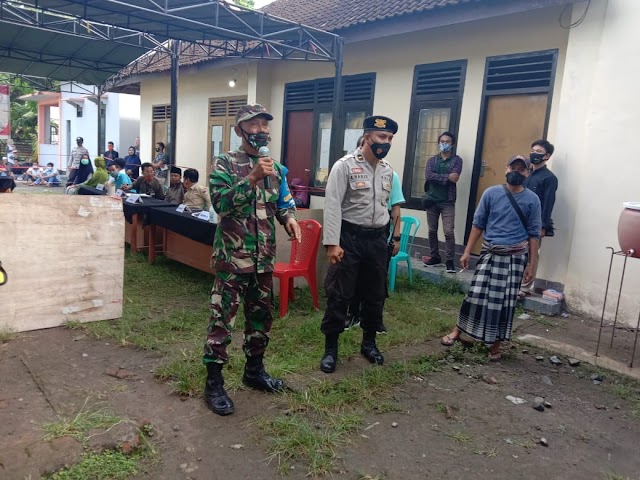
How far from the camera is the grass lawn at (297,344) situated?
2990mm

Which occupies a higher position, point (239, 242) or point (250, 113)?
point (250, 113)

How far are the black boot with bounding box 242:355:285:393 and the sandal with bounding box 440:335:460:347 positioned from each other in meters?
1.77

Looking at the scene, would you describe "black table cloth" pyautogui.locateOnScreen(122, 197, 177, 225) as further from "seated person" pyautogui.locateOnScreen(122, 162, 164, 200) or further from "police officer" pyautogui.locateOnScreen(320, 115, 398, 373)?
"police officer" pyautogui.locateOnScreen(320, 115, 398, 373)

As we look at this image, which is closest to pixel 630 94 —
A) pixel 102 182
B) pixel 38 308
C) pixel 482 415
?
pixel 482 415

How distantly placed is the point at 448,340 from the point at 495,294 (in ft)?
2.11

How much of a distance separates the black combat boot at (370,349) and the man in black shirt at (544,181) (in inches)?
91.0

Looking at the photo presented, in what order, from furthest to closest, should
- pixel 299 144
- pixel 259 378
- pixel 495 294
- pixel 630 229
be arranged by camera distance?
pixel 299 144 < pixel 495 294 < pixel 630 229 < pixel 259 378

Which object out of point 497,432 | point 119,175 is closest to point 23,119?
point 119,175

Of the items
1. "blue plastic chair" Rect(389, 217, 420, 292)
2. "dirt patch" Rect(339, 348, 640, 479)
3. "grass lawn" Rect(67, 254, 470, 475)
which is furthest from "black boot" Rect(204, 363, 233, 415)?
"blue plastic chair" Rect(389, 217, 420, 292)

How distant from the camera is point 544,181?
557cm

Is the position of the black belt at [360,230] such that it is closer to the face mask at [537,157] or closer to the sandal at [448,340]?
the sandal at [448,340]

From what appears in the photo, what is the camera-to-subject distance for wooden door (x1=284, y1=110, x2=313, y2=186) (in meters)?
10.2

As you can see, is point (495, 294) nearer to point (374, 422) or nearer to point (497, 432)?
point (497, 432)

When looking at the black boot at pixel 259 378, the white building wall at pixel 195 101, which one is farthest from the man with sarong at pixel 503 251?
the white building wall at pixel 195 101
